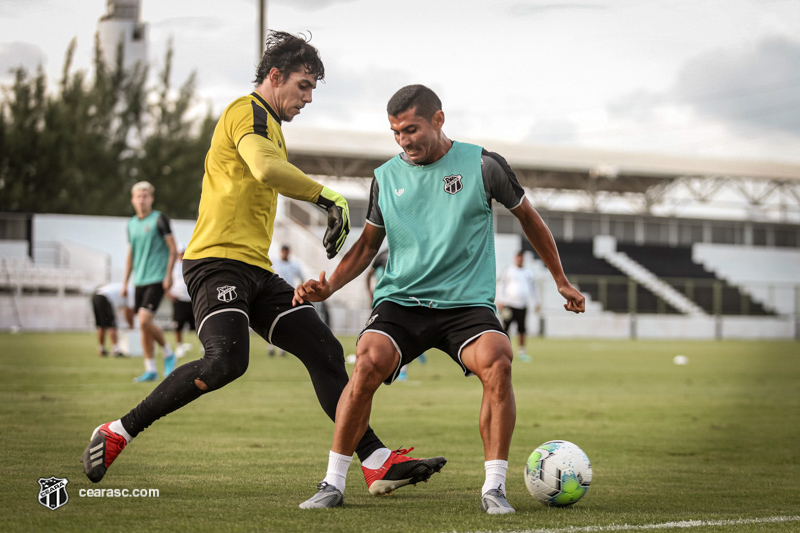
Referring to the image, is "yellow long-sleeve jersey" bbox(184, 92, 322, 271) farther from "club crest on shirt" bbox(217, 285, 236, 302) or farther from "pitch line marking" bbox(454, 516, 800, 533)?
"pitch line marking" bbox(454, 516, 800, 533)

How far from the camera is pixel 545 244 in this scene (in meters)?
4.82

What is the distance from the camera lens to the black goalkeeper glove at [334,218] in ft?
15.0

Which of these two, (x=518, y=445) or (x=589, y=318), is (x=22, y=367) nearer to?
(x=518, y=445)

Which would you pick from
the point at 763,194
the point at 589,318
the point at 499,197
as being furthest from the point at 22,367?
the point at 763,194

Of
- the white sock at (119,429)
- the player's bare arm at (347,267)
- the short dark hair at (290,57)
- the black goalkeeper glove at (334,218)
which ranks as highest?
the short dark hair at (290,57)

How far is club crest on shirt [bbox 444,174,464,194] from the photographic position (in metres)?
4.70

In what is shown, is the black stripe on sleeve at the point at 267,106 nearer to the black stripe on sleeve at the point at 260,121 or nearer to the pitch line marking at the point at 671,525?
the black stripe on sleeve at the point at 260,121

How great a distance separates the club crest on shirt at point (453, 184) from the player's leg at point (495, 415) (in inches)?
30.4

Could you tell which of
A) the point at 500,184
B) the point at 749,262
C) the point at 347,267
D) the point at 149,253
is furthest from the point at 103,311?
the point at 749,262

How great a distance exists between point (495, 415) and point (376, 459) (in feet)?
2.52

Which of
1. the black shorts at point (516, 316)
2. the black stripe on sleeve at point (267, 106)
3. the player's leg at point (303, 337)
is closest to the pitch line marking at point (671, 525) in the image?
the player's leg at point (303, 337)

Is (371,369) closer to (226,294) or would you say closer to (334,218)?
(334,218)

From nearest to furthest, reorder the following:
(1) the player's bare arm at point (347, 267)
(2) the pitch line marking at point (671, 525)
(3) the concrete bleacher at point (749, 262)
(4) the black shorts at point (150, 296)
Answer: (2) the pitch line marking at point (671, 525) < (1) the player's bare arm at point (347, 267) < (4) the black shorts at point (150, 296) < (3) the concrete bleacher at point (749, 262)

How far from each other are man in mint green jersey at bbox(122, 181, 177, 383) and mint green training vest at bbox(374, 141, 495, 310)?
272 inches
